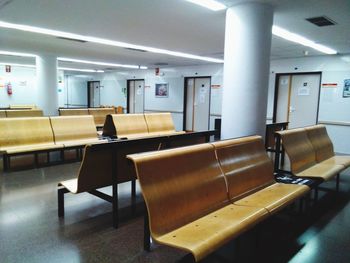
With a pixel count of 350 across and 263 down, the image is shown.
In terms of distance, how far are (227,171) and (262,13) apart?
2.32m

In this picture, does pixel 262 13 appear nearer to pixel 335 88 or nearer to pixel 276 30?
pixel 276 30

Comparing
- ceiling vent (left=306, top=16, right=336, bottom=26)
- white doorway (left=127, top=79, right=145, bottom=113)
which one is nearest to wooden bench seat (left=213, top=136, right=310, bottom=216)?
ceiling vent (left=306, top=16, right=336, bottom=26)

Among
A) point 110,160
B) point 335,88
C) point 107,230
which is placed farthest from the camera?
point 335,88

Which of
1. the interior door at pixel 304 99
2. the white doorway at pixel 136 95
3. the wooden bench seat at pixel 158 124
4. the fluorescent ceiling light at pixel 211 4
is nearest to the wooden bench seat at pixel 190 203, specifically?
the fluorescent ceiling light at pixel 211 4

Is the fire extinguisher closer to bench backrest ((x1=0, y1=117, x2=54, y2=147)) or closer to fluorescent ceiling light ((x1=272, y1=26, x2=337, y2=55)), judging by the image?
bench backrest ((x1=0, y1=117, x2=54, y2=147))

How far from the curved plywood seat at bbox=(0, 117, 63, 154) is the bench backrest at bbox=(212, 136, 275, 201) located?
355cm

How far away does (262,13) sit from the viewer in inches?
145

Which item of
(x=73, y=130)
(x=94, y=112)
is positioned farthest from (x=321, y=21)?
(x=94, y=112)

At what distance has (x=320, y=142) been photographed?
466 cm

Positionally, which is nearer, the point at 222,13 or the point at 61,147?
the point at 222,13

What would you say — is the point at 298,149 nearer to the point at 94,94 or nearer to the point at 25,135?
the point at 25,135

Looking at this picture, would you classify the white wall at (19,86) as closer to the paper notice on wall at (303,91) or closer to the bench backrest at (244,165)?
the paper notice on wall at (303,91)

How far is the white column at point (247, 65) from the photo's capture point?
12.1 feet

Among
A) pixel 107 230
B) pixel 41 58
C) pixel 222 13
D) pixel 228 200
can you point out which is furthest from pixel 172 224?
pixel 41 58
